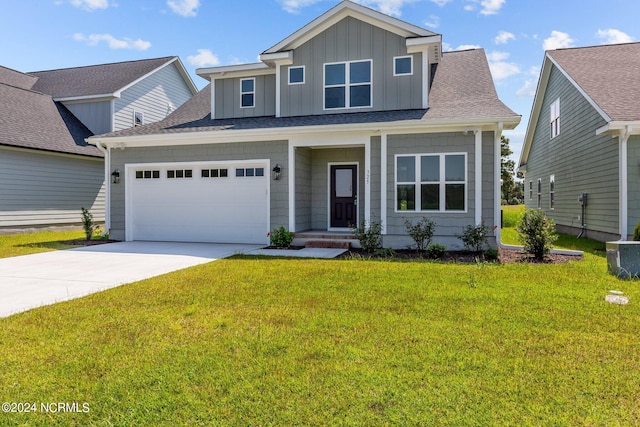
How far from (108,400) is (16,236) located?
14.1 metres

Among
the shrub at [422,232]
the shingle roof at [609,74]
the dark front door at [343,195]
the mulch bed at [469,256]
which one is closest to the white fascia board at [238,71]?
the dark front door at [343,195]

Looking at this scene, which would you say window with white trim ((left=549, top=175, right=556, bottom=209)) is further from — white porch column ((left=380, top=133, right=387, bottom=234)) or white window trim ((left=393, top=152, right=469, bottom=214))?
white porch column ((left=380, top=133, right=387, bottom=234))

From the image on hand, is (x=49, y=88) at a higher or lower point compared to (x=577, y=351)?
higher

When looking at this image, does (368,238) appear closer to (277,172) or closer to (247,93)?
(277,172)

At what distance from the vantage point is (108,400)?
275cm

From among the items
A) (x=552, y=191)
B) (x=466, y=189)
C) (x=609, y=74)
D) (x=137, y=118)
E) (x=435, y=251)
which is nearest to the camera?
(x=435, y=251)

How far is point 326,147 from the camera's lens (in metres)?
11.7

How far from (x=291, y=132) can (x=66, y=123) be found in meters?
12.2

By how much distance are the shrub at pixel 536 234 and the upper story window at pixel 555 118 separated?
8419 millimetres

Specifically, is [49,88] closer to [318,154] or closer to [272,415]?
[318,154]

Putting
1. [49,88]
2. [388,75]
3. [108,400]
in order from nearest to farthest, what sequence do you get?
[108,400] → [388,75] → [49,88]

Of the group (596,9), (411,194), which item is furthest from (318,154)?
(596,9)

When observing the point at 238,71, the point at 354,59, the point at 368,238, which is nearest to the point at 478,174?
the point at 368,238

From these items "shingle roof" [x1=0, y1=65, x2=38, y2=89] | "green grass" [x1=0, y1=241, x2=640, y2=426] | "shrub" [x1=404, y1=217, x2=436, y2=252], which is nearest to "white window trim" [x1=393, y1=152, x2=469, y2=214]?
"shrub" [x1=404, y1=217, x2=436, y2=252]
